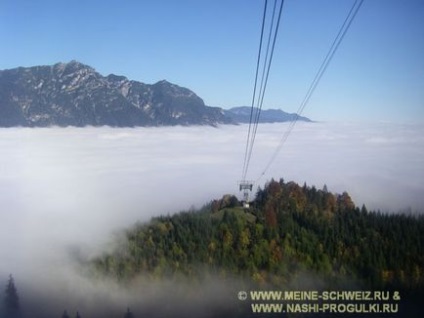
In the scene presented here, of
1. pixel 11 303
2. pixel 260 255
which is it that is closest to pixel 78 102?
pixel 11 303

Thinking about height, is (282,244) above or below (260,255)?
above

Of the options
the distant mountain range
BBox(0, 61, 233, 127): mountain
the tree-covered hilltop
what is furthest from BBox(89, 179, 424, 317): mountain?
BBox(0, 61, 233, 127): mountain

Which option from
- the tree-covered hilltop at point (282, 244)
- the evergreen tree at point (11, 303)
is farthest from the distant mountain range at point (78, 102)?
the tree-covered hilltop at point (282, 244)

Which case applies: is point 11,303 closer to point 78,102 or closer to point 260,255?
point 260,255

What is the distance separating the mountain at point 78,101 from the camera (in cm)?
14525

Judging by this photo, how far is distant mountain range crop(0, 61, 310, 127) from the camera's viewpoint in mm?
145250

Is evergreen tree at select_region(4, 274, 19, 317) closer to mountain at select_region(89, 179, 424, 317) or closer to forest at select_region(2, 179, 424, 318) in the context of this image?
forest at select_region(2, 179, 424, 318)

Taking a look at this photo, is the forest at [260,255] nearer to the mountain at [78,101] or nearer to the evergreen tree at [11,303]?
the evergreen tree at [11,303]

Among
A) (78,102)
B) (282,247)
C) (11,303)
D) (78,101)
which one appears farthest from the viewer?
(78,101)

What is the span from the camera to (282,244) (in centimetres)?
3953

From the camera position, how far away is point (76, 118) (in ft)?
536

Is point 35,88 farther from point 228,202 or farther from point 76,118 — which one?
point 228,202

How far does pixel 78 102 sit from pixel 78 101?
29.0 inches

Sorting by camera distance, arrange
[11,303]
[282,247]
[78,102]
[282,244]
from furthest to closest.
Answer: [78,102]
[282,244]
[282,247]
[11,303]
